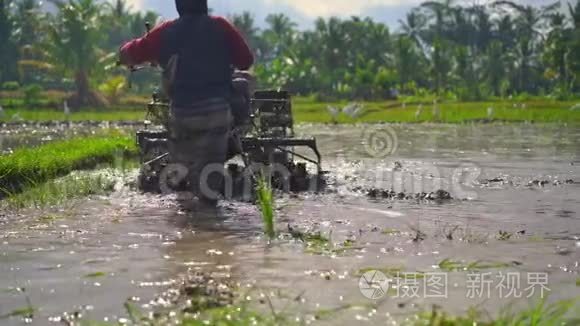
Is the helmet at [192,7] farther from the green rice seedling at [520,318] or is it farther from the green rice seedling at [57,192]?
the green rice seedling at [520,318]

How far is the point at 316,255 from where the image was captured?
183 inches

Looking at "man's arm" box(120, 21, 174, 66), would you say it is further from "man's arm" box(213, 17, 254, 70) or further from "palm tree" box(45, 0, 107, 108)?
"palm tree" box(45, 0, 107, 108)


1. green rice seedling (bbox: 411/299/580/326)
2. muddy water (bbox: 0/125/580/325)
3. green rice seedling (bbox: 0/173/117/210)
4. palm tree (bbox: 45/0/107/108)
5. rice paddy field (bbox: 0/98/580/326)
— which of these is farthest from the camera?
palm tree (bbox: 45/0/107/108)

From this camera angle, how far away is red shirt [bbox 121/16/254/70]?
262 inches

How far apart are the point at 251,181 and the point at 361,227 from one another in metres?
2.47

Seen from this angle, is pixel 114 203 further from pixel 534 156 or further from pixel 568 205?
pixel 534 156

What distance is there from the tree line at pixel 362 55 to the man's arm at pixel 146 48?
126ft

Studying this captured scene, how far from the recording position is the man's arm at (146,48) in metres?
6.70

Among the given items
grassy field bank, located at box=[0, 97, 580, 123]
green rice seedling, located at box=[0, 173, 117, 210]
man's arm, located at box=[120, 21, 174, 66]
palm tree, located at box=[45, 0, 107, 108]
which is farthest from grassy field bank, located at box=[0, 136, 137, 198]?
palm tree, located at box=[45, 0, 107, 108]

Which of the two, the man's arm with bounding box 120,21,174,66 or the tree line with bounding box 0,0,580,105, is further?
the tree line with bounding box 0,0,580,105

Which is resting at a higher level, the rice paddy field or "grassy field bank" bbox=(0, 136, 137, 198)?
"grassy field bank" bbox=(0, 136, 137, 198)

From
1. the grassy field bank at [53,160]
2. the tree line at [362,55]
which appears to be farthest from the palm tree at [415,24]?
the grassy field bank at [53,160]

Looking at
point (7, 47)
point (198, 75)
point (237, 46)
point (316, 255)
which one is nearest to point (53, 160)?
point (198, 75)

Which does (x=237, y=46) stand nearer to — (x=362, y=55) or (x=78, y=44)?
(x=78, y=44)
